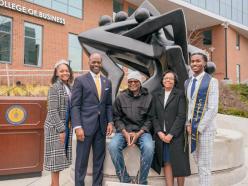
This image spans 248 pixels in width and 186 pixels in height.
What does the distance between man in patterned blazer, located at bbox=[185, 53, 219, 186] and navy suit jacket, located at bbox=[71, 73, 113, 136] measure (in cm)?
106

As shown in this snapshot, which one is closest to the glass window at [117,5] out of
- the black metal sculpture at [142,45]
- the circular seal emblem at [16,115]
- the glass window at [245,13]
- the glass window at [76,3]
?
the glass window at [76,3]

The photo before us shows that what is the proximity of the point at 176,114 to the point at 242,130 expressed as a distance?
8.92 m

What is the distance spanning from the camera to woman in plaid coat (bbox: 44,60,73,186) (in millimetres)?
4109

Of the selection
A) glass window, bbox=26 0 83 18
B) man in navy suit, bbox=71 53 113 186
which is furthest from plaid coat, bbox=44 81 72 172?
glass window, bbox=26 0 83 18

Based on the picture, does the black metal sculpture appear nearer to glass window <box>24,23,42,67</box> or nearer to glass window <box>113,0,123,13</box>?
glass window <box>24,23,42,67</box>

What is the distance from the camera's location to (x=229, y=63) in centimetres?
3503

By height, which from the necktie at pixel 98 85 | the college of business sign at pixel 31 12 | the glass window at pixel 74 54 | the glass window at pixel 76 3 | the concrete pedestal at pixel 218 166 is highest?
the glass window at pixel 76 3

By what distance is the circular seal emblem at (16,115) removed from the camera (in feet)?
17.8

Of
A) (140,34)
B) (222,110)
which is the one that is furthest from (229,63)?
(140,34)

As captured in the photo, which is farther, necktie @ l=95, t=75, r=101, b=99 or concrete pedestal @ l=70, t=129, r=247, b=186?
concrete pedestal @ l=70, t=129, r=247, b=186

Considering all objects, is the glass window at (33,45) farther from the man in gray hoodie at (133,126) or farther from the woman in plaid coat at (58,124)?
the man in gray hoodie at (133,126)

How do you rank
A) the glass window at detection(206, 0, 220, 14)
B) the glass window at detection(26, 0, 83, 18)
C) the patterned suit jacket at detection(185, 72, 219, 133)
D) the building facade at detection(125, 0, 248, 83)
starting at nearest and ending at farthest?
the patterned suit jacket at detection(185, 72, 219, 133) → the glass window at detection(26, 0, 83, 18) → the building facade at detection(125, 0, 248, 83) → the glass window at detection(206, 0, 220, 14)

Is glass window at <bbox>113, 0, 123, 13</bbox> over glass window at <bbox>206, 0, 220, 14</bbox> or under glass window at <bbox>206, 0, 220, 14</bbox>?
under

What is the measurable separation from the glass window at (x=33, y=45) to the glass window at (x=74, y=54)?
2.41 meters
